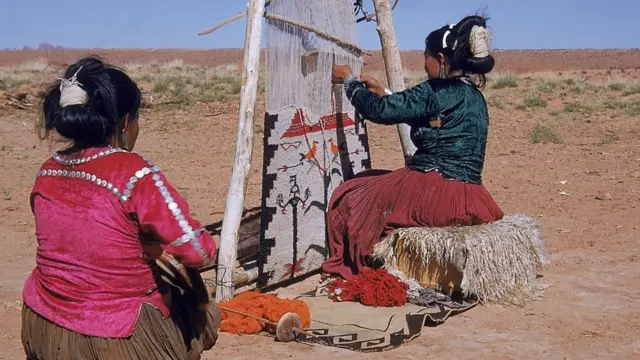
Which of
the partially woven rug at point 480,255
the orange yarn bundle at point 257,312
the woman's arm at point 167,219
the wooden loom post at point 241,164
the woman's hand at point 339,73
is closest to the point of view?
the woman's arm at point 167,219

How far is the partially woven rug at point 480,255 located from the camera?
505 cm

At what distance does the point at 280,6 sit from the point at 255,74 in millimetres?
607

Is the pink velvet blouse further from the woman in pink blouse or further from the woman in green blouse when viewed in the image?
the woman in green blouse

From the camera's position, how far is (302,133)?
5559 mm

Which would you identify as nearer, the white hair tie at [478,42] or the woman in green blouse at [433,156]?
the woman in green blouse at [433,156]

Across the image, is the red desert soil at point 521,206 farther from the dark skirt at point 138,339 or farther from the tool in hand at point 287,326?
the dark skirt at point 138,339

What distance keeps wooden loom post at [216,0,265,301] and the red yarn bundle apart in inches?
30.9

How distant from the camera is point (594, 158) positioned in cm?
1128

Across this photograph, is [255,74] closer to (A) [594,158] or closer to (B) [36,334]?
(B) [36,334]

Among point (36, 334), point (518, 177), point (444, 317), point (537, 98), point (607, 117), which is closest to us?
point (36, 334)

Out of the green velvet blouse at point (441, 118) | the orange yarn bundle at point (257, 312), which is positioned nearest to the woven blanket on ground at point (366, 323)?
the orange yarn bundle at point (257, 312)

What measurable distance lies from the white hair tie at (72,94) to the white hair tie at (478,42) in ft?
11.3

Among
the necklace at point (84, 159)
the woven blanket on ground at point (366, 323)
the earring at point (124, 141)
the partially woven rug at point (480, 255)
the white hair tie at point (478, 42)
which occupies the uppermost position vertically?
the white hair tie at point (478, 42)

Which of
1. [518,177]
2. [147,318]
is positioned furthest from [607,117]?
[147,318]
